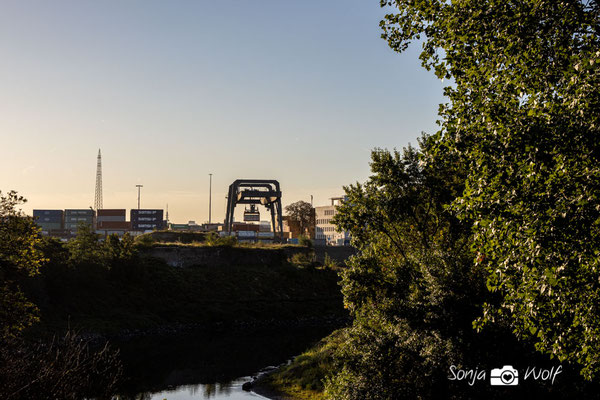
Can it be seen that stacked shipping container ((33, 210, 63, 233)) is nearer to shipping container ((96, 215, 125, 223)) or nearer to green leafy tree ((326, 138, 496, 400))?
shipping container ((96, 215, 125, 223))

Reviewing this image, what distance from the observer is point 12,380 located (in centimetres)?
1314

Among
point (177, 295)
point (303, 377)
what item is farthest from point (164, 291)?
point (303, 377)

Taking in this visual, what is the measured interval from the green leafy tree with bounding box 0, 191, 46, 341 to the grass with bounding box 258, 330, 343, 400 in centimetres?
1322

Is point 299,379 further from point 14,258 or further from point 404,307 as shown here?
point 14,258

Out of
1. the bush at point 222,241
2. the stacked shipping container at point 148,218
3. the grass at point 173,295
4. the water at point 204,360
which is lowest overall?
the water at point 204,360

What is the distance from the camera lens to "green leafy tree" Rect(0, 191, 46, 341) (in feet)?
63.6

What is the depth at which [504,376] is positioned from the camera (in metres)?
18.1

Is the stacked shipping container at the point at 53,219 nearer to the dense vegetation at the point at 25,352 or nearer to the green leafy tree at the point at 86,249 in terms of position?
the green leafy tree at the point at 86,249

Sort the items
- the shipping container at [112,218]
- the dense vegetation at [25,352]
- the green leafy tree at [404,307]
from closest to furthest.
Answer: the dense vegetation at [25,352] < the green leafy tree at [404,307] < the shipping container at [112,218]

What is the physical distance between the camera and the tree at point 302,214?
428 ft

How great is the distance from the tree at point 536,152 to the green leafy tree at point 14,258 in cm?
1498

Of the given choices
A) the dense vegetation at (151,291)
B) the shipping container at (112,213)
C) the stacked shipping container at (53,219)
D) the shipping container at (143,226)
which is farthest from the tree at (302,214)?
the stacked shipping container at (53,219)

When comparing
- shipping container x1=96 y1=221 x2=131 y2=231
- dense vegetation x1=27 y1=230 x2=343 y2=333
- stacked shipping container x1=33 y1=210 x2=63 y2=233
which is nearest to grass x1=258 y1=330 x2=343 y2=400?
dense vegetation x1=27 y1=230 x2=343 y2=333

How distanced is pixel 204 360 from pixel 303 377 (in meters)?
9.98
